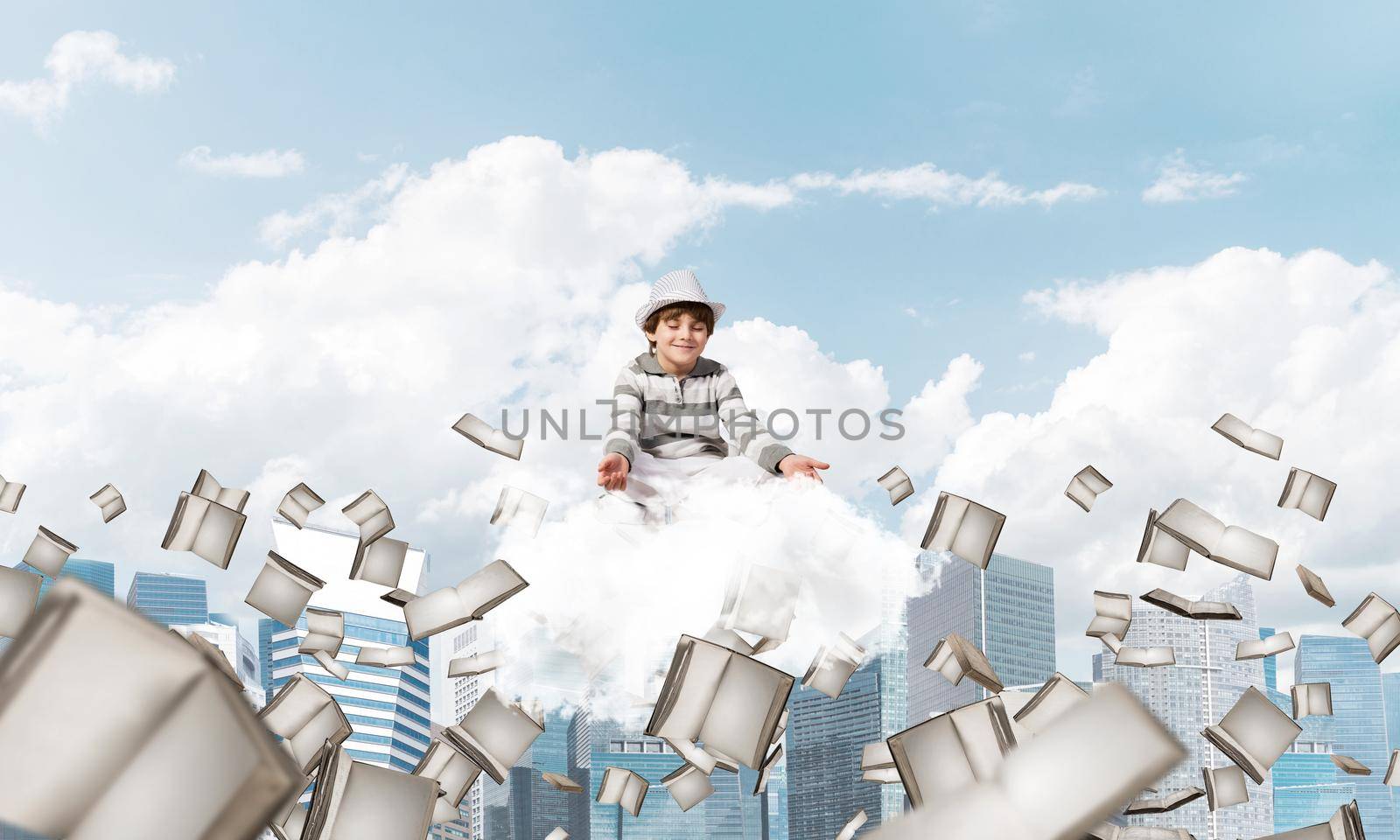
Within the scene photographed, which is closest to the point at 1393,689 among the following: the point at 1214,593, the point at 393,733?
the point at 393,733

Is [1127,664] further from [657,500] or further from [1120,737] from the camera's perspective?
[1120,737]

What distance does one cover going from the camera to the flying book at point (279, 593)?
2.13 metres

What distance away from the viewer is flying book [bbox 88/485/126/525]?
265 centimetres

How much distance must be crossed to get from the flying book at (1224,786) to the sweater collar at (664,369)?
146 cm

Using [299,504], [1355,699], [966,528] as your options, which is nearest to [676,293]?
[966,528]

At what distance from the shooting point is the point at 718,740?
1307mm

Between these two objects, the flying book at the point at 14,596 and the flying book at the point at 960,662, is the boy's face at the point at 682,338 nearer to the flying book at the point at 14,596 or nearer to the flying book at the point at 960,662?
the flying book at the point at 960,662

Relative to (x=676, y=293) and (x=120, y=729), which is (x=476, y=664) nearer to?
(x=676, y=293)

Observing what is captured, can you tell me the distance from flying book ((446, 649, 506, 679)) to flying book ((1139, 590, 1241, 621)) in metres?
1.50

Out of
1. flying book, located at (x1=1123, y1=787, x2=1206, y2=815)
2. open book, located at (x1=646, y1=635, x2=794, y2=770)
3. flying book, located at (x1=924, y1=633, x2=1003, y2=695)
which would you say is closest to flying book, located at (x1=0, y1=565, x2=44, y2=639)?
open book, located at (x1=646, y1=635, x2=794, y2=770)

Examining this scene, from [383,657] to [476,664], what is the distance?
0.66ft

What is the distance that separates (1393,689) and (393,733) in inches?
2778

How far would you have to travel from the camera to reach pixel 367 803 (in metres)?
1.14

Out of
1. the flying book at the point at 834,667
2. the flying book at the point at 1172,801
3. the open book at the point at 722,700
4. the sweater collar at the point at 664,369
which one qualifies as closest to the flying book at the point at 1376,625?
the flying book at the point at 1172,801
